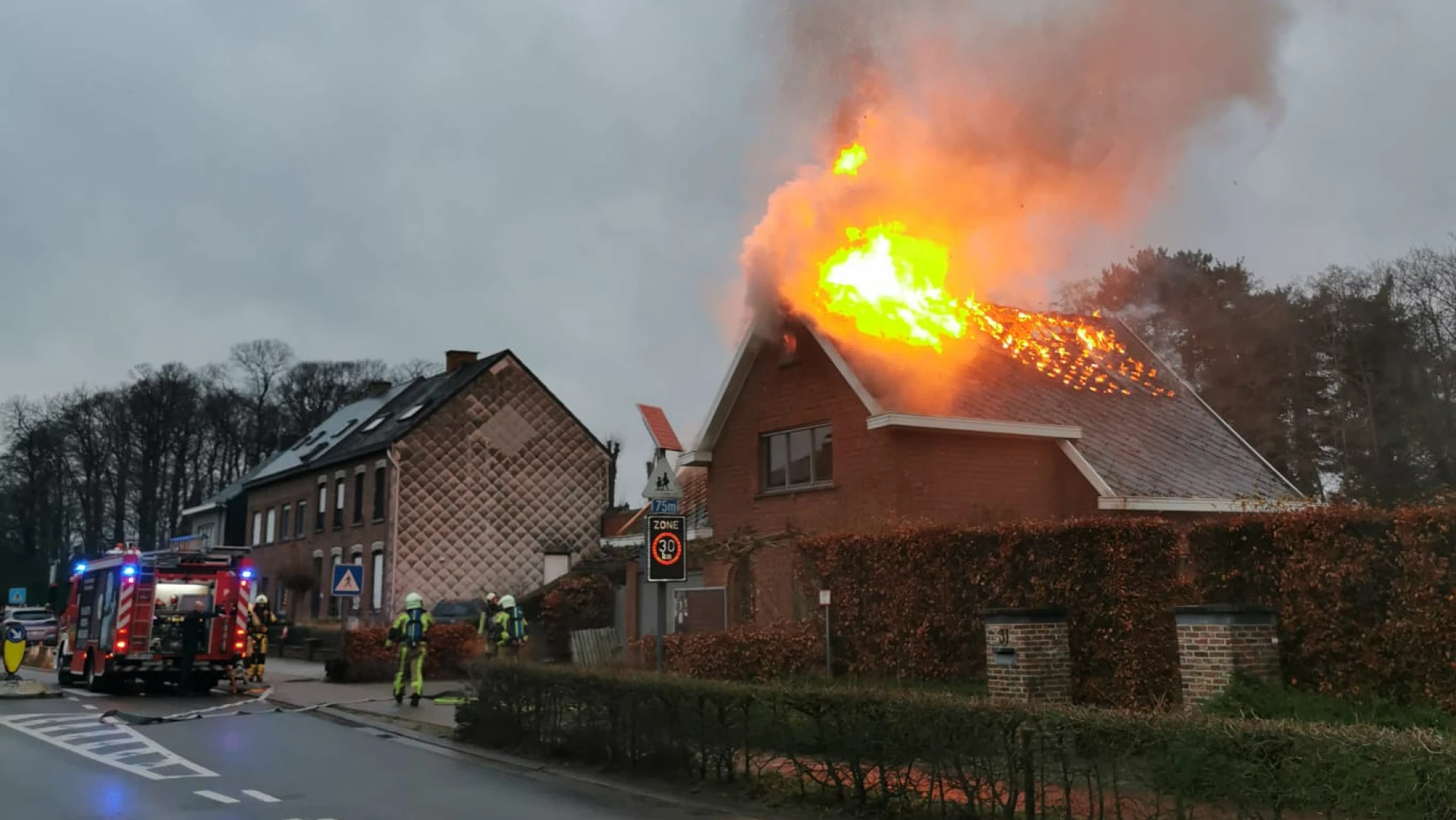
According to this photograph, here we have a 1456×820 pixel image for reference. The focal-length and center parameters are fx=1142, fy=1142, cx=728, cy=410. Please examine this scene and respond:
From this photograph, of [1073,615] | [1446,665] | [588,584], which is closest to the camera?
[1446,665]

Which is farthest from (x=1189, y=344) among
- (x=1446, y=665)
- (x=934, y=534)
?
(x=1446, y=665)

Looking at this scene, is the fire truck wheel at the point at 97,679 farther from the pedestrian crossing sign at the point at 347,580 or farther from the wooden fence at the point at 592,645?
the wooden fence at the point at 592,645

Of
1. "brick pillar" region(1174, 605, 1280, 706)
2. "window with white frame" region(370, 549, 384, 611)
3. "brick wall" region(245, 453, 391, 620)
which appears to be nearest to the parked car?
"brick wall" region(245, 453, 391, 620)

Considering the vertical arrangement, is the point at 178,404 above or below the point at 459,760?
above

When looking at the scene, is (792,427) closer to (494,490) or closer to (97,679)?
(97,679)

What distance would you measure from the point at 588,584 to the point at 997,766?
18140mm

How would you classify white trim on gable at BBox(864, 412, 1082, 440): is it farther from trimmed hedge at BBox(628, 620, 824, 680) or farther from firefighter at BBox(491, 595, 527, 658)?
firefighter at BBox(491, 595, 527, 658)

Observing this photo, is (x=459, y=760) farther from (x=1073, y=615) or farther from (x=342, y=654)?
(x=342, y=654)

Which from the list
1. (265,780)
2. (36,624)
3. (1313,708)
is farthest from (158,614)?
(36,624)

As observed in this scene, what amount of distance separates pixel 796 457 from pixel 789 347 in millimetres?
2069

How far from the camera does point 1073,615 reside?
488 inches

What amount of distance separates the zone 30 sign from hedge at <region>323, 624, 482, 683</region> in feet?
34.0

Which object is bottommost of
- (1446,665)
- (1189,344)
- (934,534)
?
(1446,665)

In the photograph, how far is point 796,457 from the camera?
21.3 m
